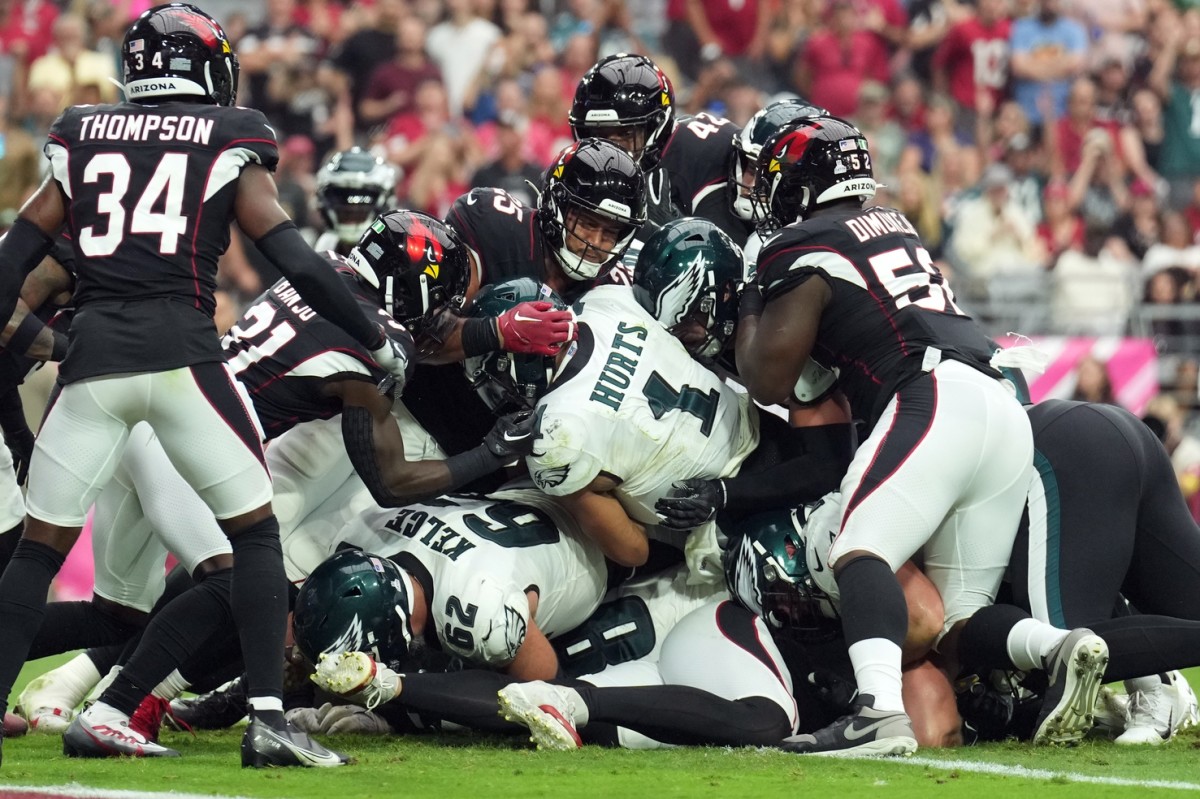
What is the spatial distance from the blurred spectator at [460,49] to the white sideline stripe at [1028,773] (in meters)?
9.39

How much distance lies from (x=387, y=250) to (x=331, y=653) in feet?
4.31

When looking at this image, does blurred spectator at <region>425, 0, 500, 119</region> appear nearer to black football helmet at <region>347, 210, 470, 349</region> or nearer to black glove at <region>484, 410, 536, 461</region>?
black football helmet at <region>347, 210, 470, 349</region>

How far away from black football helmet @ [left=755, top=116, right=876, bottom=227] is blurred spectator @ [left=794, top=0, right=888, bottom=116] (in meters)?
8.45

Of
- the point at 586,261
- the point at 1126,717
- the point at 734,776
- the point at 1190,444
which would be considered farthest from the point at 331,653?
the point at 1190,444

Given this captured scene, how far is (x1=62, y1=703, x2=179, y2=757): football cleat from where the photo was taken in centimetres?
482

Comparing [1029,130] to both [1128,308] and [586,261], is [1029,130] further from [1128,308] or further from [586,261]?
[586,261]

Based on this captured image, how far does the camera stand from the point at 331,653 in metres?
5.03

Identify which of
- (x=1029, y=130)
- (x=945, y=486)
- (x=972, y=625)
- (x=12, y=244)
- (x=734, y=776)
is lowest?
(x=734, y=776)

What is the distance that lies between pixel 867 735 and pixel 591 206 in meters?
2.01

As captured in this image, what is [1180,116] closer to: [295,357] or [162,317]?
[295,357]

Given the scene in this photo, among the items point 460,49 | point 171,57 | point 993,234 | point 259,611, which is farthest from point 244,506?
point 460,49

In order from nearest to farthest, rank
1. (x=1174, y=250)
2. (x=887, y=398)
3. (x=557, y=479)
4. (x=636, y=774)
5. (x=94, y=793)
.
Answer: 1. (x=94, y=793)
2. (x=636, y=774)
3. (x=887, y=398)
4. (x=557, y=479)
5. (x=1174, y=250)

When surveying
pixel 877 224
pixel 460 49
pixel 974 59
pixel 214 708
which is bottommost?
pixel 214 708

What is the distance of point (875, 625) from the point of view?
4.84 m
